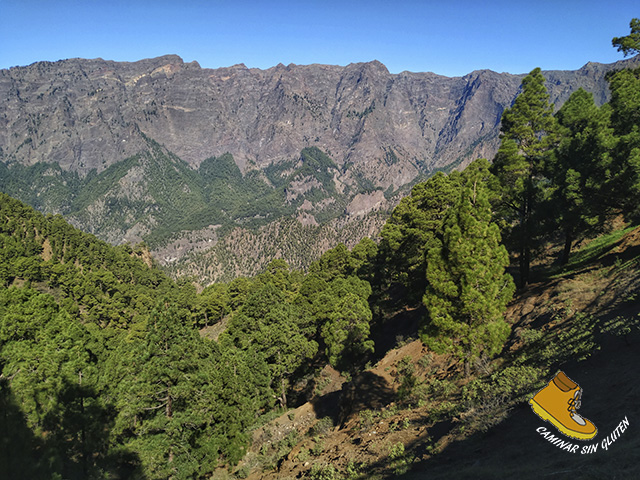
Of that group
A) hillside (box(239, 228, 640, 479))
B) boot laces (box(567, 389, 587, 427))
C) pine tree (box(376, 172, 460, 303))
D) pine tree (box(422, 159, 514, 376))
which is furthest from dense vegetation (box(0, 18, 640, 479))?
boot laces (box(567, 389, 587, 427))

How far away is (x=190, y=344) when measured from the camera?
2162 cm

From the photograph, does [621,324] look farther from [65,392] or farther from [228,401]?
[65,392]

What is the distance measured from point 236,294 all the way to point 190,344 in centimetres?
6626

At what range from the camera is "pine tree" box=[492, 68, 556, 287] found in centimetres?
2705

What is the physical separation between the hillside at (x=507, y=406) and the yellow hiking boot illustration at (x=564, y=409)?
14.5 inches

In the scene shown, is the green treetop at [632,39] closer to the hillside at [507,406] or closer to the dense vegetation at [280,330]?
the dense vegetation at [280,330]

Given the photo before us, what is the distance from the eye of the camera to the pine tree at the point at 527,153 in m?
27.0

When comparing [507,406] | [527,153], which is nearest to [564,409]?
[507,406]

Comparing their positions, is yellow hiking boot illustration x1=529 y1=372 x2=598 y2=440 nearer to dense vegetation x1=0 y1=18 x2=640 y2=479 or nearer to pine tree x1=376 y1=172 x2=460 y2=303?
dense vegetation x1=0 y1=18 x2=640 y2=479

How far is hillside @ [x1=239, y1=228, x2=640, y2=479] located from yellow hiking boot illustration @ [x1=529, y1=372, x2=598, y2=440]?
369mm

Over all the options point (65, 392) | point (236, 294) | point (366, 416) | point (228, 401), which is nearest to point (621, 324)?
point (366, 416)

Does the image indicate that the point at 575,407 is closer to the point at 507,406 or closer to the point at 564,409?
the point at 564,409

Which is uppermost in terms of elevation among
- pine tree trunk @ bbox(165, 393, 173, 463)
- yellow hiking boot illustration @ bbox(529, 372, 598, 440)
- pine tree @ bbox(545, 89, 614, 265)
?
pine tree @ bbox(545, 89, 614, 265)

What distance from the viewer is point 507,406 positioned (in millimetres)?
13273
